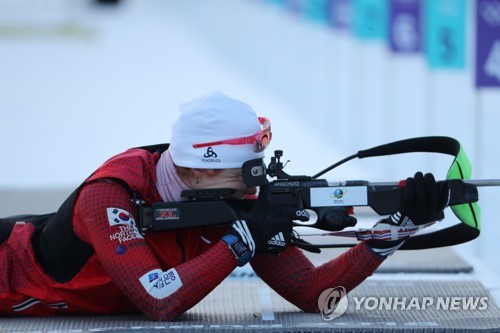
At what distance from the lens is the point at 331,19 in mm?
15469

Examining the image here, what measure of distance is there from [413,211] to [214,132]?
675 millimetres

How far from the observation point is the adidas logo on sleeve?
3314mm

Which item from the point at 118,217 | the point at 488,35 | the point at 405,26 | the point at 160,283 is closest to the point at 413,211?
the point at 160,283

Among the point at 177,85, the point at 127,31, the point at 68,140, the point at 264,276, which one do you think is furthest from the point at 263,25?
the point at 264,276

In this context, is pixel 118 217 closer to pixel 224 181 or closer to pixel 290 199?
pixel 224 181

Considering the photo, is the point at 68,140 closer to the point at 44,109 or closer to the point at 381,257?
the point at 44,109

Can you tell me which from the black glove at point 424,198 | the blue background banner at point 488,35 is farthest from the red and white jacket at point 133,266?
the blue background banner at point 488,35

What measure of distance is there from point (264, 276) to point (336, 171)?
4.70 m

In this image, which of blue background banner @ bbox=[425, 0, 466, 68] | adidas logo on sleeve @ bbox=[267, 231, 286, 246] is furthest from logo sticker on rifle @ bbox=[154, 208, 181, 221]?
blue background banner @ bbox=[425, 0, 466, 68]

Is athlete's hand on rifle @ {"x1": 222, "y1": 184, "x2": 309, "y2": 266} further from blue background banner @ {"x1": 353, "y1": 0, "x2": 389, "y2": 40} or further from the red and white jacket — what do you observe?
blue background banner @ {"x1": 353, "y1": 0, "x2": 389, "y2": 40}

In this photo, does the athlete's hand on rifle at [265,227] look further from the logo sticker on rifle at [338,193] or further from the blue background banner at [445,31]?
the blue background banner at [445,31]

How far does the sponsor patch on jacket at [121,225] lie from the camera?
330 centimetres

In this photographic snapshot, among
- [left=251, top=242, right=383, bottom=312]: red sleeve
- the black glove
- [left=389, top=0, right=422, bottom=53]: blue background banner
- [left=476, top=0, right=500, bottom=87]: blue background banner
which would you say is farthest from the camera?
[left=389, top=0, right=422, bottom=53]: blue background banner

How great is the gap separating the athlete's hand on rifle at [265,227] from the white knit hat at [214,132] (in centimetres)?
15
